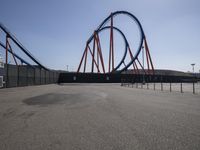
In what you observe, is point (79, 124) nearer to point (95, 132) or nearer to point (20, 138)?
point (95, 132)

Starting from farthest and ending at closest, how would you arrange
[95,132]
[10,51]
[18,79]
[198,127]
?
[10,51]
[18,79]
[198,127]
[95,132]

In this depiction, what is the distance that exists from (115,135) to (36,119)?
2.94 meters

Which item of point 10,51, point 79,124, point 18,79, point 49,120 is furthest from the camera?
point 10,51

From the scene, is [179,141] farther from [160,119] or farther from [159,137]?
[160,119]

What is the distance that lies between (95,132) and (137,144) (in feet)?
4.06

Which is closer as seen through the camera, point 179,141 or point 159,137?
point 179,141

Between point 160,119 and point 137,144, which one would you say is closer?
point 137,144

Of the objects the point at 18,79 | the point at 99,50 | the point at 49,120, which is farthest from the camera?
the point at 99,50

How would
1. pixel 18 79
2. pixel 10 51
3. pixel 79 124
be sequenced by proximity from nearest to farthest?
pixel 79 124
pixel 18 79
pixel 10 51

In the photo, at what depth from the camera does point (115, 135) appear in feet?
14.4

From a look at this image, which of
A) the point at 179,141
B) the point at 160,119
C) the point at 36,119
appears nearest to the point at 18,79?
the point at 36,119

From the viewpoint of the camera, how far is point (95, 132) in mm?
4691

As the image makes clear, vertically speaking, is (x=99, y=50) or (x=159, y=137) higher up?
(x=99, y=50)

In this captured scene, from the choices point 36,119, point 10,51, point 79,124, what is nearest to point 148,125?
point 79,124
